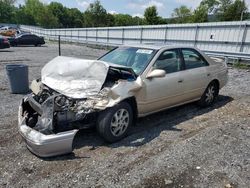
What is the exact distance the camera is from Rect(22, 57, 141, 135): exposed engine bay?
3.68 m

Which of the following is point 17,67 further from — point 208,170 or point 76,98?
point 208,170

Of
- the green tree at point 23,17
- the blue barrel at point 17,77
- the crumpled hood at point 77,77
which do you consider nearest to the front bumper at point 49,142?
the crumpled hood at point 77,77

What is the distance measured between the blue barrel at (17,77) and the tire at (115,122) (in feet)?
13.7

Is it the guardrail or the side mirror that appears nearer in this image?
the side mirror

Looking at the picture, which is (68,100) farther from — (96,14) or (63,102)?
(96,14)

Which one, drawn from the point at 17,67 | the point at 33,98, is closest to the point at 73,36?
the point at 17,67

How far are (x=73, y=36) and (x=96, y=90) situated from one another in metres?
37.5

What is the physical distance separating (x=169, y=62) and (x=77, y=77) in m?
1.99

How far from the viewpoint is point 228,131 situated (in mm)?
4758

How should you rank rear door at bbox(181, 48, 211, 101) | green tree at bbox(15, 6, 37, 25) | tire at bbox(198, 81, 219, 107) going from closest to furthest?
rear door at bbox(181, 48, 211, 101)
tire at bbox(198, 81, 219, 107)
green tree at bbox(15, 6, 37, 25)

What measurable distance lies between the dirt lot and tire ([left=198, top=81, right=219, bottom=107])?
2.45 ft

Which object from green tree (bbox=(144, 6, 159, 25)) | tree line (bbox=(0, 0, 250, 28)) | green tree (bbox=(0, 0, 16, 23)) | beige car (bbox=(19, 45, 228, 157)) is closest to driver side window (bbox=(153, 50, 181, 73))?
beige car (bbox=(19, 45, 228, 157))

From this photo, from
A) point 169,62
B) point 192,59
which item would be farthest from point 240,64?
point 169,62

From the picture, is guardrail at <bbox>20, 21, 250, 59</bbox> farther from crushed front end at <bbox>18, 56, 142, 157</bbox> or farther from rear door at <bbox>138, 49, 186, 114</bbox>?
crushed front end at <bbox>18, 56, 142, 157</bbox>
